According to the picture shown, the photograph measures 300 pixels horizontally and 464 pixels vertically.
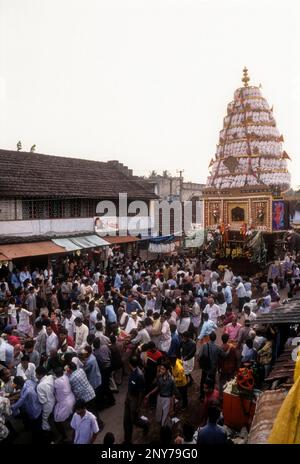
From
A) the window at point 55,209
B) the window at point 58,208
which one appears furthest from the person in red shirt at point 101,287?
the window at point 55,209

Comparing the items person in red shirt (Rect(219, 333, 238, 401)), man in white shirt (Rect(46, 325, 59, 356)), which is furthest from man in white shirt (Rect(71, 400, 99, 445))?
person in red shirt (Rect(219, 333, 238, 401))

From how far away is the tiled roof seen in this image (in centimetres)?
2177

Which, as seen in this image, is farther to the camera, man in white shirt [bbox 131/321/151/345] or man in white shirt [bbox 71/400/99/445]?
man in white shirt [bbox 131/321/151/345]

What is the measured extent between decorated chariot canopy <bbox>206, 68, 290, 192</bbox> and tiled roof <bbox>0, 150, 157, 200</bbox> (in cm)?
623

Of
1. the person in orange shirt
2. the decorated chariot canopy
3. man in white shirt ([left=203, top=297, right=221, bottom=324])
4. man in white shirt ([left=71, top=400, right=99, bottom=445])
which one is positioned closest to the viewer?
man in white shirt ([left=71, top=400, right=99, bottom=445])

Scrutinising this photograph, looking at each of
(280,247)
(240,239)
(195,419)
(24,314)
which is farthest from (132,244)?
(195,419)

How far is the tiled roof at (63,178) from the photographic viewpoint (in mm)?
21766

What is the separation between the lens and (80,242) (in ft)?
77.2

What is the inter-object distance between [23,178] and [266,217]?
48.8 feet

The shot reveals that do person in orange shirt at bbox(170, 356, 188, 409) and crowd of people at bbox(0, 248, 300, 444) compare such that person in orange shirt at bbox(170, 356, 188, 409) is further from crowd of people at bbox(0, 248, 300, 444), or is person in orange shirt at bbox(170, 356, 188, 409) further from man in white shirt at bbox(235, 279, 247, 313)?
man in white shirt at bbox(235, 279, 247, 313)

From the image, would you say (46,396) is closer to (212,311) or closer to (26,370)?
(26,370)

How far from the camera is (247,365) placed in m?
7.65

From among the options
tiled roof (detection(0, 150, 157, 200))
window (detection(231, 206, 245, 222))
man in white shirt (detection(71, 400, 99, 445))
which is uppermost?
tiled roof (detection(0, 150, 157, 200))

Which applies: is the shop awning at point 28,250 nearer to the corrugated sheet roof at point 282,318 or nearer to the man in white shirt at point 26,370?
the man in white shirt at point 26,370
